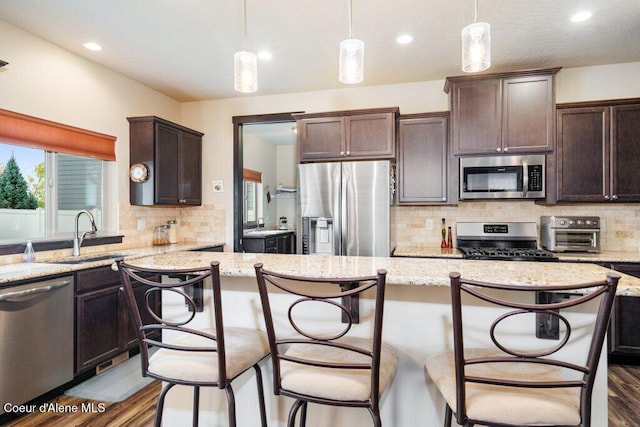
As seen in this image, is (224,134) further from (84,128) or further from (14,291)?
(14,291)

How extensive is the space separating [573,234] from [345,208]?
2.10 metres

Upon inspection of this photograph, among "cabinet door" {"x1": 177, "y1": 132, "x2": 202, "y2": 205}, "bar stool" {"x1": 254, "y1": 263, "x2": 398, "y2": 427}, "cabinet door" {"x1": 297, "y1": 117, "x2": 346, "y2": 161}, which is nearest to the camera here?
"bar stool" {"x1": 254, "y1": 263, "x2": 398, "y2": 427}

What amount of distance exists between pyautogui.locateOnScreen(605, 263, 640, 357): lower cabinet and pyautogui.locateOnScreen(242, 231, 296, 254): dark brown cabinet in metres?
3.84

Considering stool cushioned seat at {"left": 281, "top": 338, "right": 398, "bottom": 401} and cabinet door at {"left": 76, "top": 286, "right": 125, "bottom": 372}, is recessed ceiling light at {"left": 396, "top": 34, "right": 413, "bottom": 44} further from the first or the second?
cabinet door at {"left": 76, "top": 286, "right": 125, "bottom": 372}

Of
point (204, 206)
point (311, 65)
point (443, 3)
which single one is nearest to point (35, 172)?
point (204, 206)

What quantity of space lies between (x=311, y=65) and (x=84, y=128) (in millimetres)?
2178

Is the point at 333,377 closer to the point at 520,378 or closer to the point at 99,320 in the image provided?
the point at 520,378

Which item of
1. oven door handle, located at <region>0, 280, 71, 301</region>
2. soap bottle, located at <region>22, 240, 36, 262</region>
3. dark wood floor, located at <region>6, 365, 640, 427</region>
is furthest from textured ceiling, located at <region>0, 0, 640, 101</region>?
dark wood floor, located at <region>6, 365, 640, 427</region>

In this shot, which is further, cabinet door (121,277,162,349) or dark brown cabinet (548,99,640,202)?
dark brown cabinet (548,99,640,202)

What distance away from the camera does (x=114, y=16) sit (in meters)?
2.60

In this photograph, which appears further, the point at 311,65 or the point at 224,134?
the point at 224,134

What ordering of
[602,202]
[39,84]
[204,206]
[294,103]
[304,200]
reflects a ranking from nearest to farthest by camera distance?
[39,84] < [602,202] < [304,200] < [294,103] < [204,206]

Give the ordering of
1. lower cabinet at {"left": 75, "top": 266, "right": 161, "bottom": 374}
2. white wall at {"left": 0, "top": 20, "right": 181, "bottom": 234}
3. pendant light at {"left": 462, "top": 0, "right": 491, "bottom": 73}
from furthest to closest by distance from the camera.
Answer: white wall at {"left": 0, "top": 20, "right": 181, "bottom": 234} → lower cabinet at {"left": 75, "top": 266, "right": 161, "bottom": 374} → pendant light at {"left": 462, "top": 0, "right": 491, "bottom": 73}

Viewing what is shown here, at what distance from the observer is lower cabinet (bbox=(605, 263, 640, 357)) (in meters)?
2.98
